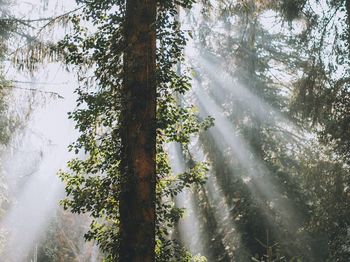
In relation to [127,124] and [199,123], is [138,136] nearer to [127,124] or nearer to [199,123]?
[127,124]

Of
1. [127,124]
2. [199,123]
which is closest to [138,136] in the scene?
[127,124]

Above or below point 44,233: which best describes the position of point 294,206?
above

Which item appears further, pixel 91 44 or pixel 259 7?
pixel 259 7

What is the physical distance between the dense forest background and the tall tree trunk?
0.10ft

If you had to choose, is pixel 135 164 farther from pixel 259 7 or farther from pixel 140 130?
pixel 259 7

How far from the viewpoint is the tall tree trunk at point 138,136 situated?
4.56 m

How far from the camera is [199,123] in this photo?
661 cm

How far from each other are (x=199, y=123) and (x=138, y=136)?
1.95m

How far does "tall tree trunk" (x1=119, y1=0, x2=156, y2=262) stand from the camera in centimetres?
456

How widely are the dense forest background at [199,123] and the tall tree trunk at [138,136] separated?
30 mm

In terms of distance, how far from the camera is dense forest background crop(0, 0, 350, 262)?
5312 millimetres

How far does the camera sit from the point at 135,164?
15.5ft

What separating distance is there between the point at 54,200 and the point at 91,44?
2796 centimetres

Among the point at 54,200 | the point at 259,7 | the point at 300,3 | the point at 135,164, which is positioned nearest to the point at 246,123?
the point at 300,3
